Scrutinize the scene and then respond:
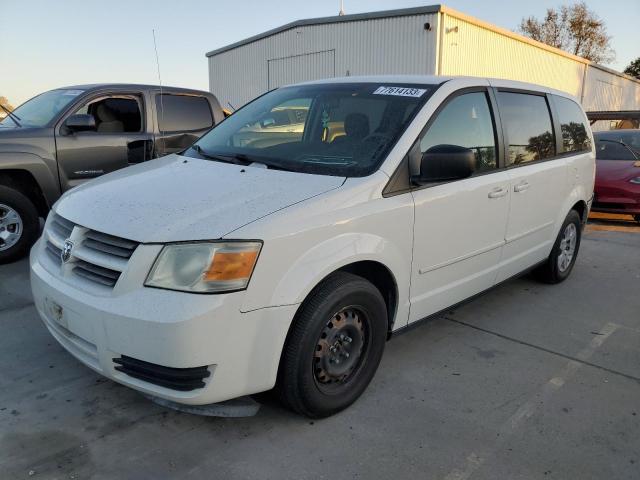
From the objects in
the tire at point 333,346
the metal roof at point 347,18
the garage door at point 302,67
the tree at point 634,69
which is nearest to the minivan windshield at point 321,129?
the tire at point 333,346

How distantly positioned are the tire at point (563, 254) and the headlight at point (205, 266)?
351cm

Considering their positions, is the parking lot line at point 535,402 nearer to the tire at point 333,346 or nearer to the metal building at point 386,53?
the tire at point 333,346

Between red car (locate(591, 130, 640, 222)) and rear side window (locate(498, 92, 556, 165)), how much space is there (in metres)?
4.73

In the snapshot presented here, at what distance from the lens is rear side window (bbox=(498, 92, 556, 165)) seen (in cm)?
389

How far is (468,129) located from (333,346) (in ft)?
5.71

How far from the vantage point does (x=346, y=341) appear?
110 inches

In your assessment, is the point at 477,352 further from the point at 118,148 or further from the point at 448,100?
the point at 118,148

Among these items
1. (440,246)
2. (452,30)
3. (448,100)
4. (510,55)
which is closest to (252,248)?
(440,246)

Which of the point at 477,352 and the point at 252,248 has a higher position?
the point at 252,248

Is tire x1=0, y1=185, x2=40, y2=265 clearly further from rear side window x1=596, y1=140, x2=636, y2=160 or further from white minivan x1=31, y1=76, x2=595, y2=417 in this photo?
rear side window x1=596, y1=140, x2=636, y2=160

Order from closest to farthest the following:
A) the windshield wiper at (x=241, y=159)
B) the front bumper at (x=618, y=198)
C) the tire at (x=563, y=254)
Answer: the windshield wiper at (x=241, y=159) < the tire at (x=563, y=254) < the front bumper at (x=618, y=198)

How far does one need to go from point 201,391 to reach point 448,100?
7.31 feet

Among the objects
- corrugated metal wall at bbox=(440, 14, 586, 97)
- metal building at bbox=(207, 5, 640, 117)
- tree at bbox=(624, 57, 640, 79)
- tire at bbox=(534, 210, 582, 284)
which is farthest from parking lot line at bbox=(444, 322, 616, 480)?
tree at bbox=(624, 57, 640, 79)

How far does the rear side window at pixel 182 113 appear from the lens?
6.22m
